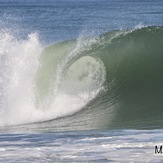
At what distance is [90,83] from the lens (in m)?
15.6

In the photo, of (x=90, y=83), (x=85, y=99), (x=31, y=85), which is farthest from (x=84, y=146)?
(x=31, y=85)

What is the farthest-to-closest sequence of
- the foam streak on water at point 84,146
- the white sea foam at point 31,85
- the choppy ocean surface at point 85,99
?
the white sea foam at point 31,85, the choppy ocean surface at point 85,99, the foam streak on water at point 84,146

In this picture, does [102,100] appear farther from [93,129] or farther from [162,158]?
[162,158]

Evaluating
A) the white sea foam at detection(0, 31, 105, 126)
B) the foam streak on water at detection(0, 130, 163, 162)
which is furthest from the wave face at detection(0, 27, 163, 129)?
the foam streak on water at detection(0, 130, 163, 162)

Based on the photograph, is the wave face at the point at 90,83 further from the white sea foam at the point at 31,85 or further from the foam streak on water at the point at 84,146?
the foam streak on water at the point at 84,146

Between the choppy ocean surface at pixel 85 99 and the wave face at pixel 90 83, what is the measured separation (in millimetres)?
21

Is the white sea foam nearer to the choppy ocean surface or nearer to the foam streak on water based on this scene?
the choppy ocean surface

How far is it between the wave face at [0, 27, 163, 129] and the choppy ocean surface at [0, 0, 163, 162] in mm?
21

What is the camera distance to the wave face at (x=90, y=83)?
14.1 meters

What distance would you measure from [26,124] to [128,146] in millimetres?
3459

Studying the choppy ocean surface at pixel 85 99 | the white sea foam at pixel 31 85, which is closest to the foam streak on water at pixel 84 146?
the choppy ocean surface at pixel 85 99

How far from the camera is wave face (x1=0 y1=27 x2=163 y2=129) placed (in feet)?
46.4

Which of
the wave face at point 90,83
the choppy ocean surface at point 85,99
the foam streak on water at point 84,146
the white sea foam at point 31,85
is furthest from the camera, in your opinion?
the white sea foam at point 31,85

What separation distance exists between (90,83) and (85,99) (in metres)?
0.59
